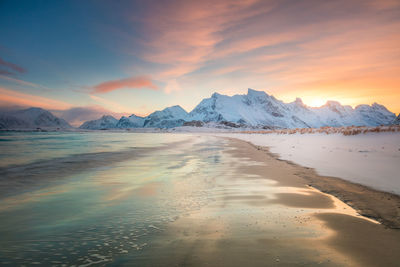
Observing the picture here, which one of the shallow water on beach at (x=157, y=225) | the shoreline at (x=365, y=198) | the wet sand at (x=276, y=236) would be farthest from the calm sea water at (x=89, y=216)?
the shoreline at (x=365, y=198)

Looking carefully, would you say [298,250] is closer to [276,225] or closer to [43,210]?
[276,225]

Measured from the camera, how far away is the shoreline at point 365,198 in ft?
17.8

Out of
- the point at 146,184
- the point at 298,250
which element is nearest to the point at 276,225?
the point at 298,250

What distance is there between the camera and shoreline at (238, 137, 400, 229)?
541 cm

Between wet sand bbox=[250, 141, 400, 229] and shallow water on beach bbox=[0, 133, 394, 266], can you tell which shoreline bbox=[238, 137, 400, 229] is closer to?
wet sand bbox=[250, 141, 400, 229]

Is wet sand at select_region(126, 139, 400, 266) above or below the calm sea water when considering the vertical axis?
above

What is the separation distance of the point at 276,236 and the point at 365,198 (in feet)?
13.5

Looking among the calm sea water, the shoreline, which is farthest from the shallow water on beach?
the shoreline

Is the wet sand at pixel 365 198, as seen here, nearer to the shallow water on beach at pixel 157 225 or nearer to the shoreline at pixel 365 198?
the shoreline at pixel 365 198

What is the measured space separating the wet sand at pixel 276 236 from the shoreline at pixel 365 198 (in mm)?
274

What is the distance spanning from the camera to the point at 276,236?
4488mm

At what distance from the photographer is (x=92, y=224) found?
5.19m

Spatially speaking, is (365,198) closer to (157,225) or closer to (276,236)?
(276,236)

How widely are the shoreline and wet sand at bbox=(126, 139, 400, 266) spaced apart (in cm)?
27
